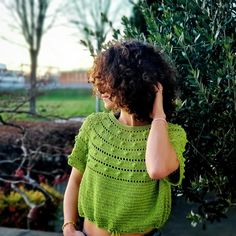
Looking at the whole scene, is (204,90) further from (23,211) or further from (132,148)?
(23,211)

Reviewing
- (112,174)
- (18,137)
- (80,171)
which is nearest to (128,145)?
(112,174)

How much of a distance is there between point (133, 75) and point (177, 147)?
0.33 m

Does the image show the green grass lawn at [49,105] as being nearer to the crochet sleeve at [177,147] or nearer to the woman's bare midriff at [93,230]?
the woman's bare midriff at [93,230]

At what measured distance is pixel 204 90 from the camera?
234 cm

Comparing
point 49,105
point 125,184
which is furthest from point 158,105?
point 49,105

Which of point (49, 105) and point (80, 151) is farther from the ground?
A: point (80, 151)

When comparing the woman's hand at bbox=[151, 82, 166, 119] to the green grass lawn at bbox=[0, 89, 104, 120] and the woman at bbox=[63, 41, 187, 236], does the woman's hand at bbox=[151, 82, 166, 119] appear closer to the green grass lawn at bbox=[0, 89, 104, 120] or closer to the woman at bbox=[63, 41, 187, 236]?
the woman at bbox=[63, 41, 187, 236]

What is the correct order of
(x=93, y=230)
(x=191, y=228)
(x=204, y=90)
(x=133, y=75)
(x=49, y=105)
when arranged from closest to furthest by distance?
(x=133, y=75)
(x=93, y=230)
(x=204, y=90)
(x=191, y=228)
(x=49, y=105)

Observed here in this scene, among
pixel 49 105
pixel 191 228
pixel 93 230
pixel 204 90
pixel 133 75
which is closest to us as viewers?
pixel 133 75

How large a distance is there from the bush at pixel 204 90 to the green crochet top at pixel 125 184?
1.41ft

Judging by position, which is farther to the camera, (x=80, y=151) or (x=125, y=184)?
(x=80, y=151)

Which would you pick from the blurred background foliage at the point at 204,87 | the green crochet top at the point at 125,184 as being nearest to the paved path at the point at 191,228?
the blurred background foliage at the point at 204,87

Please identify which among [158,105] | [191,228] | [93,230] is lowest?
[191,228]

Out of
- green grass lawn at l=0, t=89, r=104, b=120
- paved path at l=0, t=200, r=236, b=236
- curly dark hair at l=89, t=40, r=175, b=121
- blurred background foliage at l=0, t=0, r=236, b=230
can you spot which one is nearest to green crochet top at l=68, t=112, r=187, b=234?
curly dark hair at l=89, t=40, r=175, b=121
